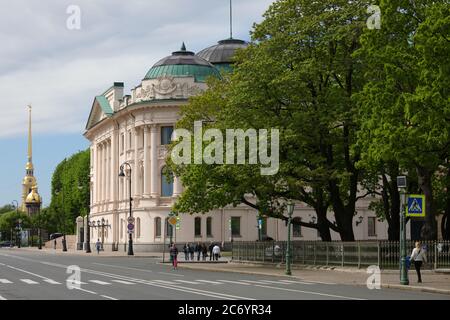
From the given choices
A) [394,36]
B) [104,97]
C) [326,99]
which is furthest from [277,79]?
[104,97]

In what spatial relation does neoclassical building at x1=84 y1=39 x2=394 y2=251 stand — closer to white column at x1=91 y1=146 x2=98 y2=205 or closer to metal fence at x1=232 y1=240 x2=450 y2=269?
white column at x1=91 y1=146 x2=98 y2=205

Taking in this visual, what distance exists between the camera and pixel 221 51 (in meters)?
108

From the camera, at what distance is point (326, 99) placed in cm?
4628

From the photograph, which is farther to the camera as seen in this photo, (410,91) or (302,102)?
(302,102)

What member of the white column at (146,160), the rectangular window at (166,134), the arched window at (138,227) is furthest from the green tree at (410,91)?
the arched window at (138,227)

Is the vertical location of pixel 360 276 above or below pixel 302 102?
below

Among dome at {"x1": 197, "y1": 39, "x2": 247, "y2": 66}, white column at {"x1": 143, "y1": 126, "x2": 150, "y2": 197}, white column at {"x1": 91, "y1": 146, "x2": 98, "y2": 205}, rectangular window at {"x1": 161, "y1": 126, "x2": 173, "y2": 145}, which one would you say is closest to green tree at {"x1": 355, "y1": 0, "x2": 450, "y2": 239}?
rectangular window at {"x1": 161, "y1": 126, "x2": 173, "y2": 145}

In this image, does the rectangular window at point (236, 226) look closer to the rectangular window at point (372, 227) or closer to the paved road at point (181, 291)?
the rectangular window at point (372, 227)

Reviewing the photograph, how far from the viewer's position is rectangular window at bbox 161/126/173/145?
96375 mm

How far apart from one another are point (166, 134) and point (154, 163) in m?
3.56

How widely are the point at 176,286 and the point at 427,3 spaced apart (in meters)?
18.3

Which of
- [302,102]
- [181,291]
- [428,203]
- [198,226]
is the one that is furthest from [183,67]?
[181,291]

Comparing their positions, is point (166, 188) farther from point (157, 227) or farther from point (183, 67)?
point (183, 67)
